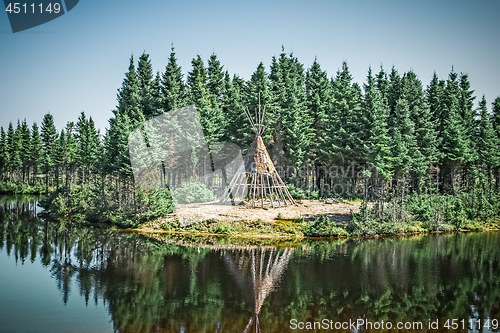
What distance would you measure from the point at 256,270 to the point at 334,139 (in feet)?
63.2

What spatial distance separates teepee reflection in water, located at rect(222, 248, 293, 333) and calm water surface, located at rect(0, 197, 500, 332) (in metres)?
0.04

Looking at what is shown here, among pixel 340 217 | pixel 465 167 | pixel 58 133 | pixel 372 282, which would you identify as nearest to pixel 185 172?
pixel 340 217

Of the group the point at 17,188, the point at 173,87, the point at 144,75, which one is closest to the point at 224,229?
the point at 173,87

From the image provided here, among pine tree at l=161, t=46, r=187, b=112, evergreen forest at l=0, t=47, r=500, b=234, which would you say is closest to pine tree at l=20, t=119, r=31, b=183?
evergreen forest at l=0, t=47, r=500, b=234

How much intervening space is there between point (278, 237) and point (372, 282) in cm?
830

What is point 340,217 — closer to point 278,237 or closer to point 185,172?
point 278,237

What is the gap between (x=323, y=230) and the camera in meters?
22.9

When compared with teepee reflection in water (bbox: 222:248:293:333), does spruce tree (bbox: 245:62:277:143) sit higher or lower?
higher

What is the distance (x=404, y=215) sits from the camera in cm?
2509

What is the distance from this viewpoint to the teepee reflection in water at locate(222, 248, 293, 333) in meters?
13.1

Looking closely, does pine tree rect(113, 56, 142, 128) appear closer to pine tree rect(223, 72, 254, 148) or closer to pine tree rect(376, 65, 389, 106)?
pine tree rect(223, 72, 254, 148)

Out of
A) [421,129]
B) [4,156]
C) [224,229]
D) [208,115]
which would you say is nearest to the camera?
[224,229]

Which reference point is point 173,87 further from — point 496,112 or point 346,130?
point 496,112

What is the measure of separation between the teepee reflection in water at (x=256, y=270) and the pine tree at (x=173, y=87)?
18.4 m
